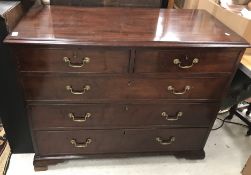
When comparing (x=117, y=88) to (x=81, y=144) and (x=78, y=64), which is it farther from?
(x=81, y=144)

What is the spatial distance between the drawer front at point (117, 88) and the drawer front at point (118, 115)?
0.06 meters

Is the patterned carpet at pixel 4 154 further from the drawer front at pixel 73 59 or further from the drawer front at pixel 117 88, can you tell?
the drawer front at pixel 73 59

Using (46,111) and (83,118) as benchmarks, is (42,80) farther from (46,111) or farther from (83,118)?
(83,118)

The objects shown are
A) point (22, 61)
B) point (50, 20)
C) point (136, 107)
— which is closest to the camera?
point (22, 61)

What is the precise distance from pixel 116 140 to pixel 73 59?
0.57 metres

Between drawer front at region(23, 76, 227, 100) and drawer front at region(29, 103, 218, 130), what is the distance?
0.06 m

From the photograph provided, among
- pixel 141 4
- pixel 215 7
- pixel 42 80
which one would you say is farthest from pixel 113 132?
pixel 215 7

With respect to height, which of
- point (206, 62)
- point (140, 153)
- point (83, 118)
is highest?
point (206, 62)

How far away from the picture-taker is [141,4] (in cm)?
145

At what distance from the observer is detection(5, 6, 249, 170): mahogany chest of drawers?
1.04 metres

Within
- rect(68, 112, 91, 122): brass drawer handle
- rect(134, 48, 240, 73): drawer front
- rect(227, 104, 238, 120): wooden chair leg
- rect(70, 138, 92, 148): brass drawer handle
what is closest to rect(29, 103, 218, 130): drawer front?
rect(68, 112, 91, 122): brass drawer handle

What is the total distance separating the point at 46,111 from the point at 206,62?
2.74ft

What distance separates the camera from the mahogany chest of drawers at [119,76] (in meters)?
1.04

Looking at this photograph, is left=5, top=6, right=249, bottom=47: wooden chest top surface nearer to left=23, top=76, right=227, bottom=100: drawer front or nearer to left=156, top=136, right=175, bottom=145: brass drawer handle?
left=23, top=76, right=227, bottom=100: drawer front
